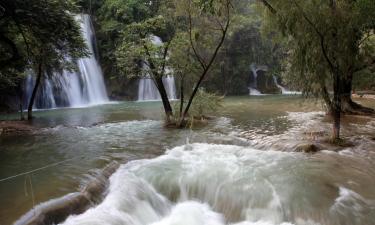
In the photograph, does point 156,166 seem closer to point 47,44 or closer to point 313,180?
point 313,180

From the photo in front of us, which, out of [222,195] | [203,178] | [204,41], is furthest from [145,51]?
[222,195]

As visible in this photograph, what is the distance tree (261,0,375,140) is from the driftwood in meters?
6.87

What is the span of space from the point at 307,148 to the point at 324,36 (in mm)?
3229

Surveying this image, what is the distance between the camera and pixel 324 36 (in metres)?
10.1

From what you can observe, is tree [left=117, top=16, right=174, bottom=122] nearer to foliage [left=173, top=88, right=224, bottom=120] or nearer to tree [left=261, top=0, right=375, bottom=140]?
foliage [left=173, top=88, right=224, bottom=120]

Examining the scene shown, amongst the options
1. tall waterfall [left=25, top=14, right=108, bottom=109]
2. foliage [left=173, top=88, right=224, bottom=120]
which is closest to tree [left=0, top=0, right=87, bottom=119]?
foliage [left=173, top=88, right=224, bottom=120]

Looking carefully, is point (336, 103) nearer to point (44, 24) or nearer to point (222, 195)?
point (222, 195)

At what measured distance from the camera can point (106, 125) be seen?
1656cm

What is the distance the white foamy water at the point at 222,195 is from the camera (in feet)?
21.7

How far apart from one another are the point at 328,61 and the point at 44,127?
12.5 metres

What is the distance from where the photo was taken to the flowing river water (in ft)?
22.0

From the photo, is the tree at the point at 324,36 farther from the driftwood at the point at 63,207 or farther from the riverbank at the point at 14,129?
the riverbank at the point at 14,129

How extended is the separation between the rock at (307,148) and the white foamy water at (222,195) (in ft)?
1.90

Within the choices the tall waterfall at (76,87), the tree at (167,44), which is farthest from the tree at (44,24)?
the tall waterfall at (76,87)
